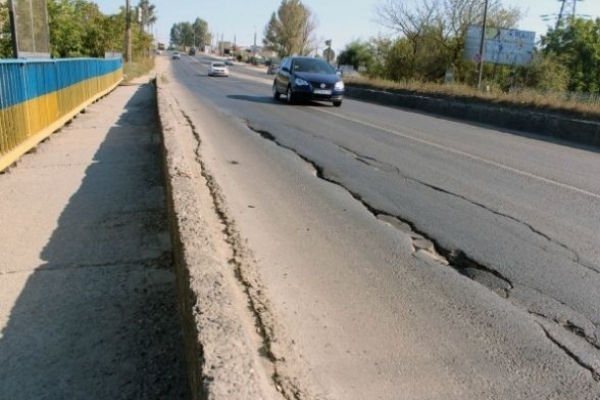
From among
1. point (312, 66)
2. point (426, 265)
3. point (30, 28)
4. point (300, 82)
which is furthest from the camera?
point (312, 66)

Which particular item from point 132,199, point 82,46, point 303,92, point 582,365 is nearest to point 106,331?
point 582,365

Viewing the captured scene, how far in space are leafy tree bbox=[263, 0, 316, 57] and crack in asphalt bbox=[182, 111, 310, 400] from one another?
9437 cm

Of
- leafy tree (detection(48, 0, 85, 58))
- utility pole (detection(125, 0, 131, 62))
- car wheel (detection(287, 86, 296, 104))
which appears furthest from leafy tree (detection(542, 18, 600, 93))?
leafy tree (detection(48, 0, 85, 58))

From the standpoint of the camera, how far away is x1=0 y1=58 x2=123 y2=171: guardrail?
25.1ft

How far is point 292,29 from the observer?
3792 inches

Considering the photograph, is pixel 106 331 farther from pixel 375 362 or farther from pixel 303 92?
pixel 303 92

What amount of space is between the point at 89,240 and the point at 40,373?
214 centimetres

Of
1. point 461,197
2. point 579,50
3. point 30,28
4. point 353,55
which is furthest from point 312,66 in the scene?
point 353,55

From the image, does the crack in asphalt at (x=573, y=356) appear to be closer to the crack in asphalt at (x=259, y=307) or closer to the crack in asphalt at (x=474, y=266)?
the crack in asphalt at (x=474, y=266)

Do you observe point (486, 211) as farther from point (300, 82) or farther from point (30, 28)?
point (300, 82)

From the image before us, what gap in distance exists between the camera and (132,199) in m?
6.23

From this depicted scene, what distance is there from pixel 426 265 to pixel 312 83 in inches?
602

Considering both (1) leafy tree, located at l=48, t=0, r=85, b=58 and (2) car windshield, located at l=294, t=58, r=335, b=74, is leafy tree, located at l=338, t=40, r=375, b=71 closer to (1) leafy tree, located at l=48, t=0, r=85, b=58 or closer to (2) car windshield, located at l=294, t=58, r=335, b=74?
(1) leafy tree, located at l=48, t=0, r=85, b=58

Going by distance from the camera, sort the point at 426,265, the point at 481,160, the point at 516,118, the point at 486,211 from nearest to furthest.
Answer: the point at 426,265, the point at 486,211, the point at 481,160, the point at 516,118
